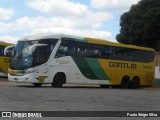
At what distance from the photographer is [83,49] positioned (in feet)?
88.0

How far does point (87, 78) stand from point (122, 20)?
29.6 metres

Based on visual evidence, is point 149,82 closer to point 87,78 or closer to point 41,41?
point 87,78

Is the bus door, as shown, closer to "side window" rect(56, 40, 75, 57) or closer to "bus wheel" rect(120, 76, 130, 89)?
"side window" rect(56, 40, 75, 57)

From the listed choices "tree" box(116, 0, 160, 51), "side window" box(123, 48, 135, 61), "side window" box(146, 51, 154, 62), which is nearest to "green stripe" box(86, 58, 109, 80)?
"side window" box(123, 48, 135, 61)

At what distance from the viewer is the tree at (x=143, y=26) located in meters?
51.5

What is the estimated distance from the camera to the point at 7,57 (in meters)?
35.3

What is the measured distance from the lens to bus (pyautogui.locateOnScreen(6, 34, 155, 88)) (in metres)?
24.7

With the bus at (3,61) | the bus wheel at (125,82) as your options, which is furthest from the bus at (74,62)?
the bus at (3,61)

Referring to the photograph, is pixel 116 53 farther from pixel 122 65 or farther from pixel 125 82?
pixel 125 82

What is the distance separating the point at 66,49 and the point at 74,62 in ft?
3.71

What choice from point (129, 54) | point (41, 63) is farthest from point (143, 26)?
point (41, 63)

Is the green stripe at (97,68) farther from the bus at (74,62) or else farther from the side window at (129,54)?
the side window at (129,54)

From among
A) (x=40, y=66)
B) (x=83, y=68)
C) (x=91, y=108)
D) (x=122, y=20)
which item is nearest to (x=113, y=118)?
(x=91, y=108)

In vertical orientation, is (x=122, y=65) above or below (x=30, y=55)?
below
